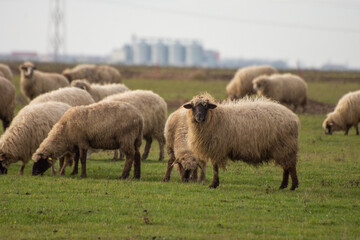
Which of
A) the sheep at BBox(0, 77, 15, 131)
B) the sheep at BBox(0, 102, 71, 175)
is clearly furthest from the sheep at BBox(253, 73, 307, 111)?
the sheep at BBox(0, 102, 71, 175)

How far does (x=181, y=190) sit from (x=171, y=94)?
26.8m

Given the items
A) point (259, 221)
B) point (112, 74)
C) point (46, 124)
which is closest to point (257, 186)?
point (259, 221)

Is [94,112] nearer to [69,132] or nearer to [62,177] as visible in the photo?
[69,132]

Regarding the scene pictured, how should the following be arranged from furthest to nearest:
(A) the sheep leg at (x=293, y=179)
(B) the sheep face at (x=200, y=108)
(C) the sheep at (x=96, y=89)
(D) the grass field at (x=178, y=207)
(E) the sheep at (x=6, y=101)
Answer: (C) the sheep at (x=96, y=89) < (E) the sheep at (x=6, y=101) < (A) the sheep leg at (x=293, y=179) < (B) the sheep face at (x=200, y=108) < (D) the grass field at (x=178, y=207)

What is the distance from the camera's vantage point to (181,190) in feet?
38.0

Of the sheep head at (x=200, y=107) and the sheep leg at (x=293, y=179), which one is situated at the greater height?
the sheep head at (x=200, y=107)

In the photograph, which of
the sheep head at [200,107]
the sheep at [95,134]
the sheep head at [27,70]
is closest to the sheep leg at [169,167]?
the sheep at [95,134]

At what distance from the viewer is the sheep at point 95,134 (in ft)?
43.3

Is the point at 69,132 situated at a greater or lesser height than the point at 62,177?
greater

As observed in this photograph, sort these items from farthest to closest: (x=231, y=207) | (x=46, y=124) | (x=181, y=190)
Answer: (x=46, y=124) → (x=181, y=190) → (x=231, y=207)

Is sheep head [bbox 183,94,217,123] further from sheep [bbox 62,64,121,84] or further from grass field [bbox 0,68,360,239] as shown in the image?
sheep [bbox 62,64,121,84]

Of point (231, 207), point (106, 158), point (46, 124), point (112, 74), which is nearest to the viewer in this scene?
point (231, 207)

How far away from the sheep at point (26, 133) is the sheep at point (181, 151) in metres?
3.36

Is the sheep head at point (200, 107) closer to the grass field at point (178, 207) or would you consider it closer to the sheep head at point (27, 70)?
the grass field at point (178, 207)
